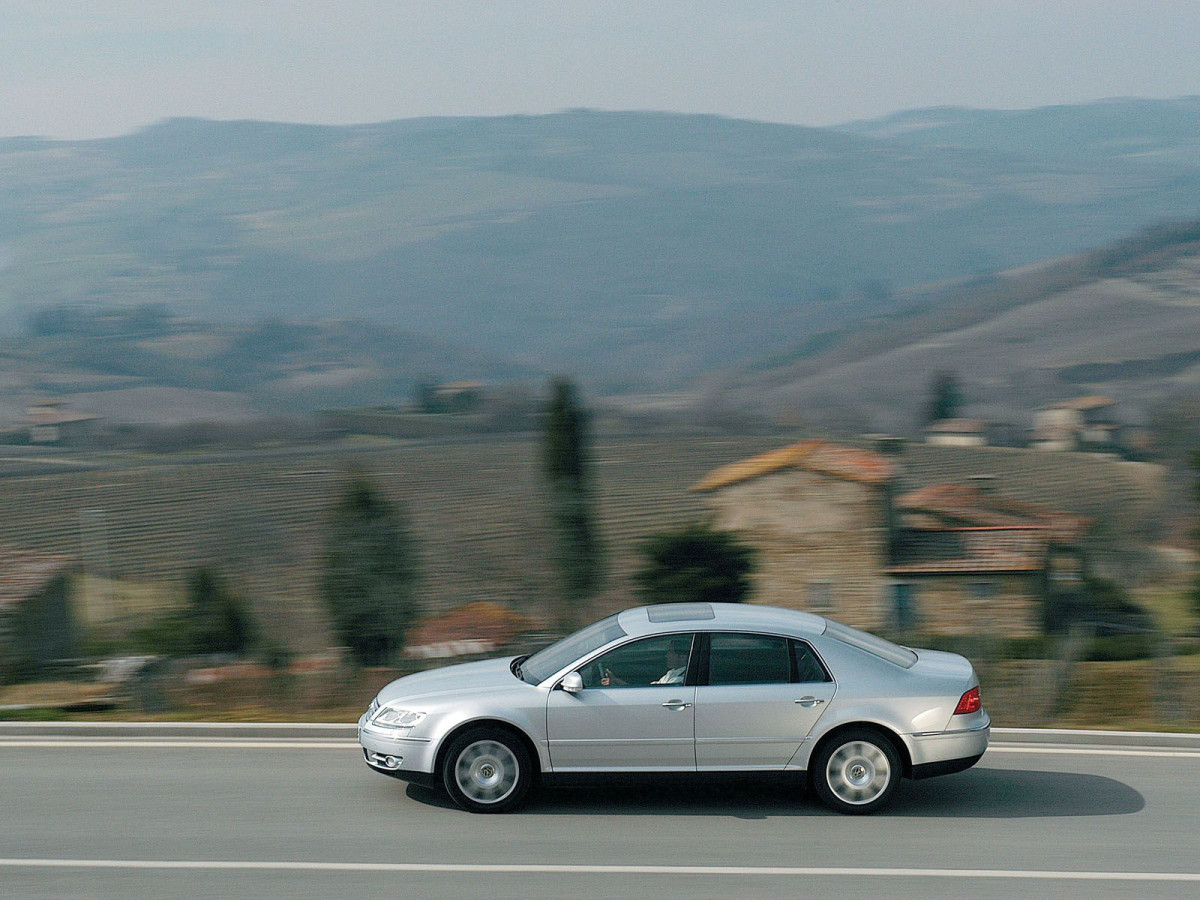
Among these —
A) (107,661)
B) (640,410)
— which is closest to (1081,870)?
(107,661)

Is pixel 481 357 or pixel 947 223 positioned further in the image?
pixel 947 223

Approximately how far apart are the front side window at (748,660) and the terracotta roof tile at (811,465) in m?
29.1

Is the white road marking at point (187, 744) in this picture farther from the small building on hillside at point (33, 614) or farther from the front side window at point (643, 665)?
the small building on hillside at point (33, 614)

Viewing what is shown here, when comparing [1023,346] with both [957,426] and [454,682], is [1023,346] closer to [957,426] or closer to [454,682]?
[957,426]

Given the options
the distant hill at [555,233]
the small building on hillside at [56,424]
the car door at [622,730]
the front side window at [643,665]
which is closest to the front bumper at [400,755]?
the car door at [622,730]

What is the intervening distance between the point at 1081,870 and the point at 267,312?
99525 millimetres

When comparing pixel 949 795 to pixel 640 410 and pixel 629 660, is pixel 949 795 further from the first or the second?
pixel 640 410

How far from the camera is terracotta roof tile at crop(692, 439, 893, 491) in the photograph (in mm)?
36312

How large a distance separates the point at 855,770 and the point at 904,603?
1080 inches

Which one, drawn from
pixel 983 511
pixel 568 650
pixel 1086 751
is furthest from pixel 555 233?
pixel 568 650

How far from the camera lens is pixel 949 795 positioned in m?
7.54

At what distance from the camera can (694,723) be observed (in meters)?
6.94

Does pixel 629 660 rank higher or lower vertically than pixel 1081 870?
higher

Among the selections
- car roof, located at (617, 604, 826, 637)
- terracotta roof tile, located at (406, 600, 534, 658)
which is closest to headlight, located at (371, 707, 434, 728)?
car roof, located at (617, 604, 826, 637)
